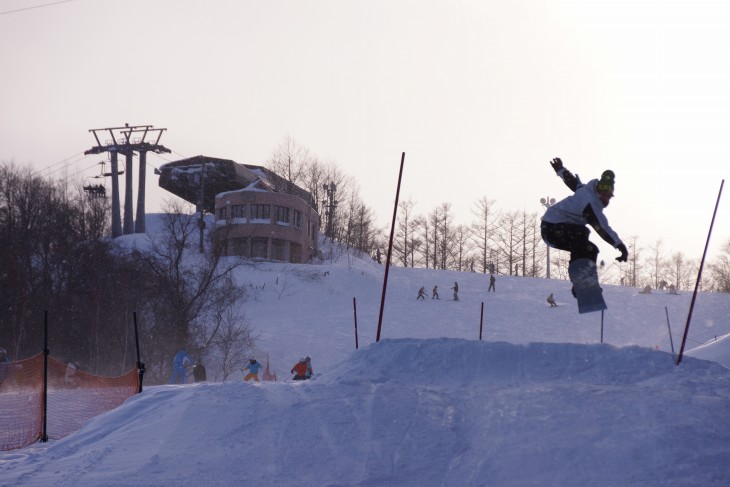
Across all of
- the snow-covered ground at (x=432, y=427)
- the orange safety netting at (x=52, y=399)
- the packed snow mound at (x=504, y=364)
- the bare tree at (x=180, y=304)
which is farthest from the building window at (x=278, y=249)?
the packed snow mound at (x=504, y=364)

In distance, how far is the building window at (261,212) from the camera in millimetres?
64312

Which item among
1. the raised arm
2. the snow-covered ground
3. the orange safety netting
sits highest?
the raised arm

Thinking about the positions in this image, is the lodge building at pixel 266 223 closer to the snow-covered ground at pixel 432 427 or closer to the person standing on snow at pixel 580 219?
the snow-covered ground at pixel 432 427

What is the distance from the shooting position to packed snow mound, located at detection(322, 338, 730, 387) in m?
9.01

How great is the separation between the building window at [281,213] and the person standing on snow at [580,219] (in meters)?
57.5

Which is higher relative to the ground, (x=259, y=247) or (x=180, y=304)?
(x=259, y=247)

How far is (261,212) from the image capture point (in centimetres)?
6450

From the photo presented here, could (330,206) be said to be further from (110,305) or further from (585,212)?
(585,212)

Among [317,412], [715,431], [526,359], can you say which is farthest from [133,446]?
[715,431]

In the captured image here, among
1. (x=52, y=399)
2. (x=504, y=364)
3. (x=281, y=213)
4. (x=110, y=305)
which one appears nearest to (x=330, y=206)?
(x=281, y=213)

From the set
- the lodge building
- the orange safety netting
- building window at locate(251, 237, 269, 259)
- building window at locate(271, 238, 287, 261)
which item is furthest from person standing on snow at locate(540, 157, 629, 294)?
building window at locate(271, 238, 287, 261)

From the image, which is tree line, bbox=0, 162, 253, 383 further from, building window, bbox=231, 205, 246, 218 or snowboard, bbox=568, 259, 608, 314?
snowboard, bbox=568, 259, 608, 314

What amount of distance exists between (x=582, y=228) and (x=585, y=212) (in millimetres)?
293

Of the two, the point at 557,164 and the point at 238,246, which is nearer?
the point at 557,164
